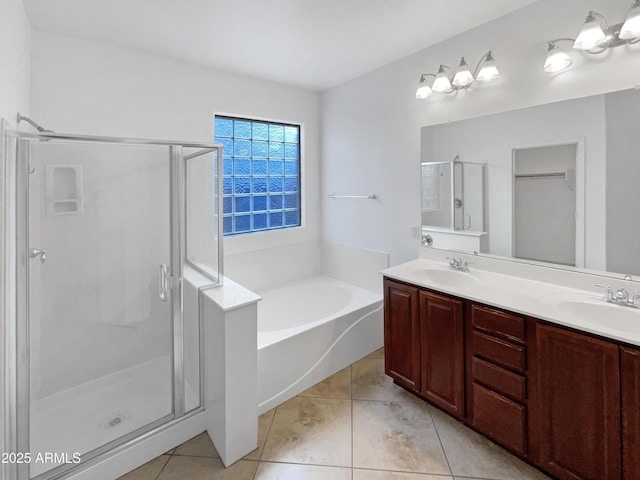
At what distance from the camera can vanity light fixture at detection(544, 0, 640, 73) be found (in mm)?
1541

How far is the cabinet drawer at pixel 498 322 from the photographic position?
5.22 feet

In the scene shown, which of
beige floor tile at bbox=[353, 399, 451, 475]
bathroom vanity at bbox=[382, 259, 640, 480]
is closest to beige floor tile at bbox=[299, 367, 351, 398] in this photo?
beige floor tile at bbox=[353, 399, 451, 475]

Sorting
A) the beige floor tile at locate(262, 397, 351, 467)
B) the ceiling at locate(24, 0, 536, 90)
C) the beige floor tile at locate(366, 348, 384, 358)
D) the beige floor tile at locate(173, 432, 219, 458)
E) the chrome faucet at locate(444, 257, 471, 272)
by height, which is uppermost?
the ceiling at locate(24, 0, 536, 90)

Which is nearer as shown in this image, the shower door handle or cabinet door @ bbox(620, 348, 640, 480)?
cabinet door @ bbox(620, 348, 640, 480)

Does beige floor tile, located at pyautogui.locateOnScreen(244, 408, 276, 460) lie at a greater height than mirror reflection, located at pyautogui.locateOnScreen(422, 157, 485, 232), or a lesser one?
lesser

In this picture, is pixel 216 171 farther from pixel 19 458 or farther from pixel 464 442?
pixel 464 442

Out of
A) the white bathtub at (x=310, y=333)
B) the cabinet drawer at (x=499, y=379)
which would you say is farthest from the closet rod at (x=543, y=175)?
the white bathtub at (x=310, y=333)

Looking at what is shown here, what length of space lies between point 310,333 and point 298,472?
866 millimetres

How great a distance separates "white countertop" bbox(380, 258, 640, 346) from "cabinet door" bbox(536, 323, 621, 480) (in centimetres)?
6

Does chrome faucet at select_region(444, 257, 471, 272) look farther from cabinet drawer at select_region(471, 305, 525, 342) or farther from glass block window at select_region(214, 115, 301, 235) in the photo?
glass block window at select_region(214, 115, 301, 235)

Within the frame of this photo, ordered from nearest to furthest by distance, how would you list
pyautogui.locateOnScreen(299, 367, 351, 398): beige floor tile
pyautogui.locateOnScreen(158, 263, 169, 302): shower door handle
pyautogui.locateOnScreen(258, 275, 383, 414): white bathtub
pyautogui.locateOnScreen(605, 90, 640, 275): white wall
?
pyautogui.locateOnScreen(605, 90, 640, 275): white wall → pyautogui.locateOnScreen(158, 263, 169, 302): shower door handle → pyautogui.locateOnScreen(258, 275, 383, 414): white bathtub → pyautogui.locateOnScreen(299, 367, 351, 398): beige floor tile

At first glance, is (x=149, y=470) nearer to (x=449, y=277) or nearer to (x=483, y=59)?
(x=449, y=277)

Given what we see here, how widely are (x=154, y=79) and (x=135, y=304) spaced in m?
1.77

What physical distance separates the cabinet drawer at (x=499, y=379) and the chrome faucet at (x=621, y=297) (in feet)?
2.04
